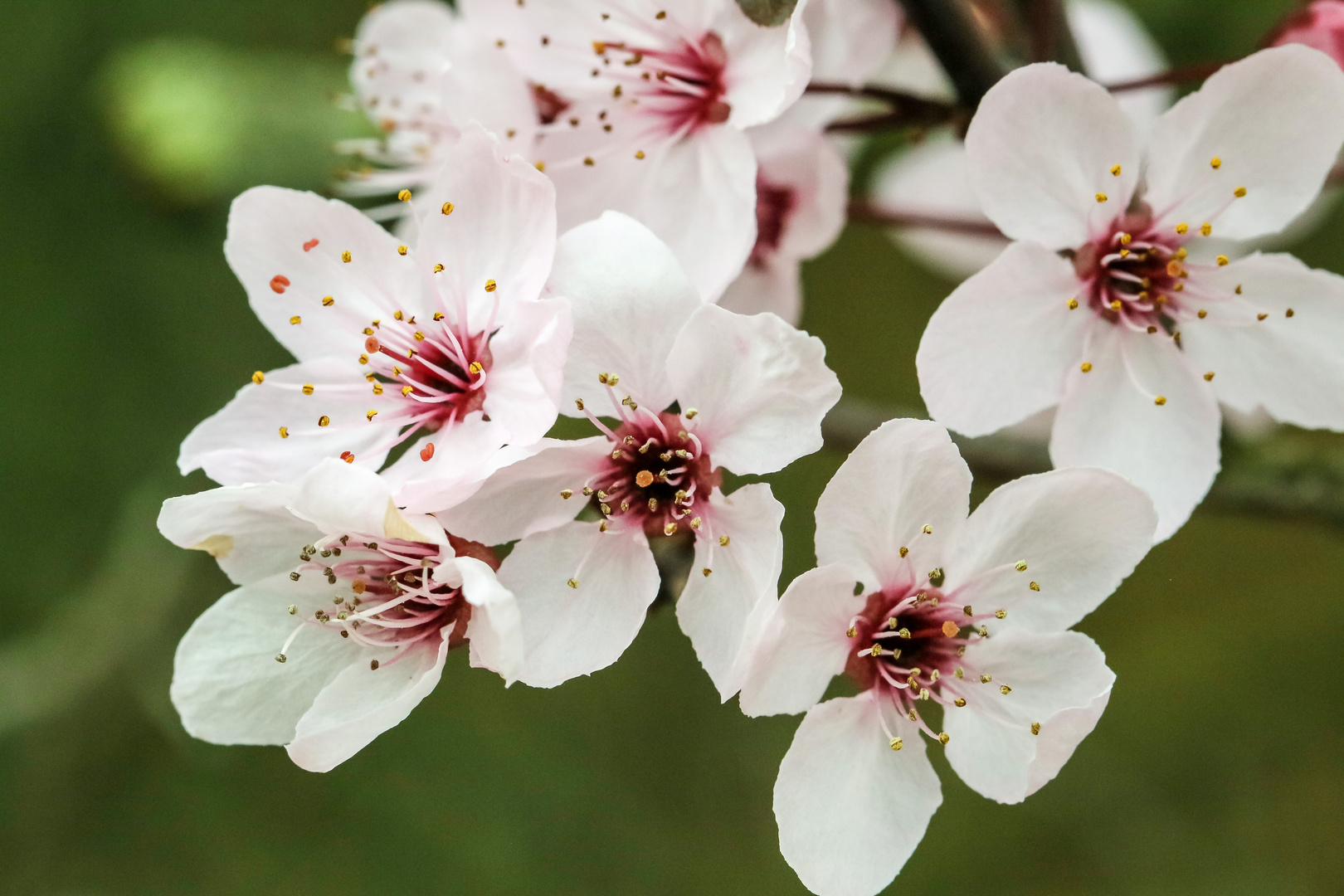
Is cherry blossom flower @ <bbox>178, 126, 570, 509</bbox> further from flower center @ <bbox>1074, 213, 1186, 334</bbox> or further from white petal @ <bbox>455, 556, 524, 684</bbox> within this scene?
flower center @ <bbox>1074, 213, 1186, 334</bbox>

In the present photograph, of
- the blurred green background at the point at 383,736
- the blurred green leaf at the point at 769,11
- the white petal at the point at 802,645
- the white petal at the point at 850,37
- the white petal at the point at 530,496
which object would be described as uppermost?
the blurred green leaf at the point at 769,11

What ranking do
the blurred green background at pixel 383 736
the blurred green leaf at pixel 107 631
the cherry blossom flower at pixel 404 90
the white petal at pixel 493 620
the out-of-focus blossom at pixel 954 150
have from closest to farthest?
the white petal at pixel 493 620, the cherry blossom flower at pixel 404 90, the out-of-focus blossom at pixel 954 150, the blurred green background at pixel 383 736, the blurred green leaf at pixel 107 631

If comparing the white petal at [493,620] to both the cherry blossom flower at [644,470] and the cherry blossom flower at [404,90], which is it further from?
the cherry blossom flower at [404,90]

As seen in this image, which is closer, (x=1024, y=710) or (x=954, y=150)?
(x=1024, y=710)

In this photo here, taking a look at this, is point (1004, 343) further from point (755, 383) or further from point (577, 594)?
point (577, 594)

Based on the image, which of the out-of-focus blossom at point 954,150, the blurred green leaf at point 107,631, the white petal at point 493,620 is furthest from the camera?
the blurred green leaf at point 107,631

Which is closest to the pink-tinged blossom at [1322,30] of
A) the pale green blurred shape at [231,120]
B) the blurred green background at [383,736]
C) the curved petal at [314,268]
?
the curved petal at [314,268]

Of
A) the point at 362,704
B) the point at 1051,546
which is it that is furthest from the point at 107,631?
the point at 1051,546
